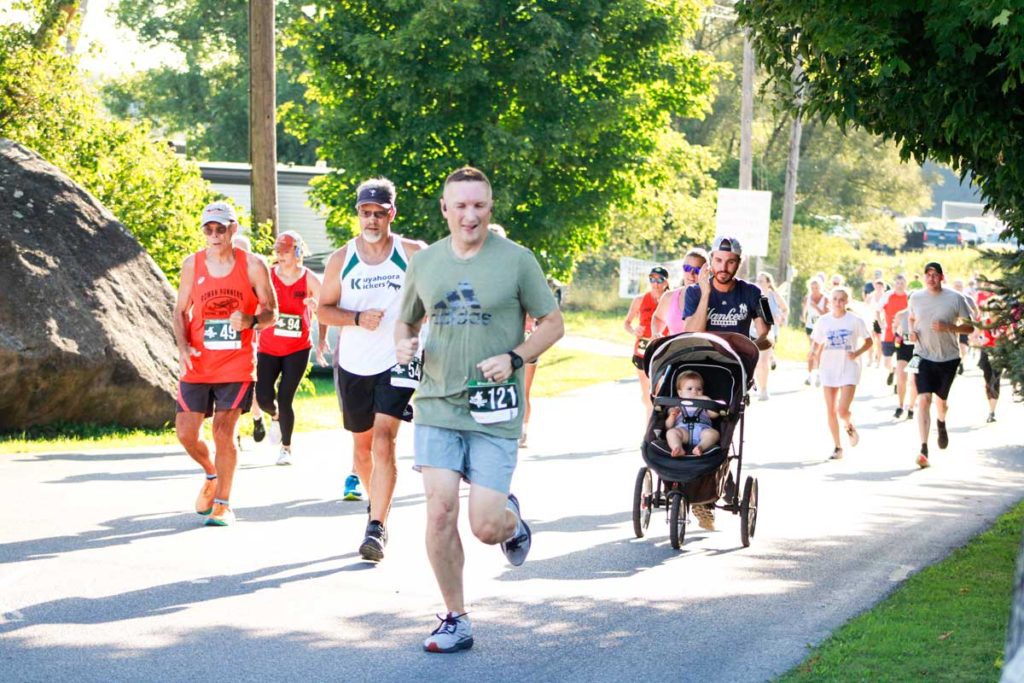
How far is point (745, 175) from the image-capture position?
35031mm

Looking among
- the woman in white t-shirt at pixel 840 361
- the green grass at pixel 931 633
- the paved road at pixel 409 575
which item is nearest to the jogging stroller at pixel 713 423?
the paved road at pixel 409 575

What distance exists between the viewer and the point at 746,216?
34.3 metres

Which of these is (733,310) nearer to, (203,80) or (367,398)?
(367,398)

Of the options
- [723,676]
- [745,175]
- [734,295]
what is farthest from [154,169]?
[745,175]

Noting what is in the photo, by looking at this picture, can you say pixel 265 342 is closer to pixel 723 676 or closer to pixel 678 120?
pixel 723 676

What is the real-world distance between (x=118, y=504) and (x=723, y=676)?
560cm

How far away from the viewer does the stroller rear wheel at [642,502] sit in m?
10.4

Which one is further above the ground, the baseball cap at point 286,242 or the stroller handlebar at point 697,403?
the baseball cap at point 286,242

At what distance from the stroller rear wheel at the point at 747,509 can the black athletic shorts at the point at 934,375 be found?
599cm

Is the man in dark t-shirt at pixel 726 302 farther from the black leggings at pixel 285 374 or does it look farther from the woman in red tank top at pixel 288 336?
the black leggings at pixel 285 374

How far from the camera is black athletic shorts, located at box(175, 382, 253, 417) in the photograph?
10.1 m

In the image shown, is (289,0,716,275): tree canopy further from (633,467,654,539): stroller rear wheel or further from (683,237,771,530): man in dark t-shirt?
(633,467,654,539): stroller rear wheel

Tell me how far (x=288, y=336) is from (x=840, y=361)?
5941 millimetres

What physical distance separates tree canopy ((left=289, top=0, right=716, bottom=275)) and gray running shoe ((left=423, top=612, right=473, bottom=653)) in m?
18.6
